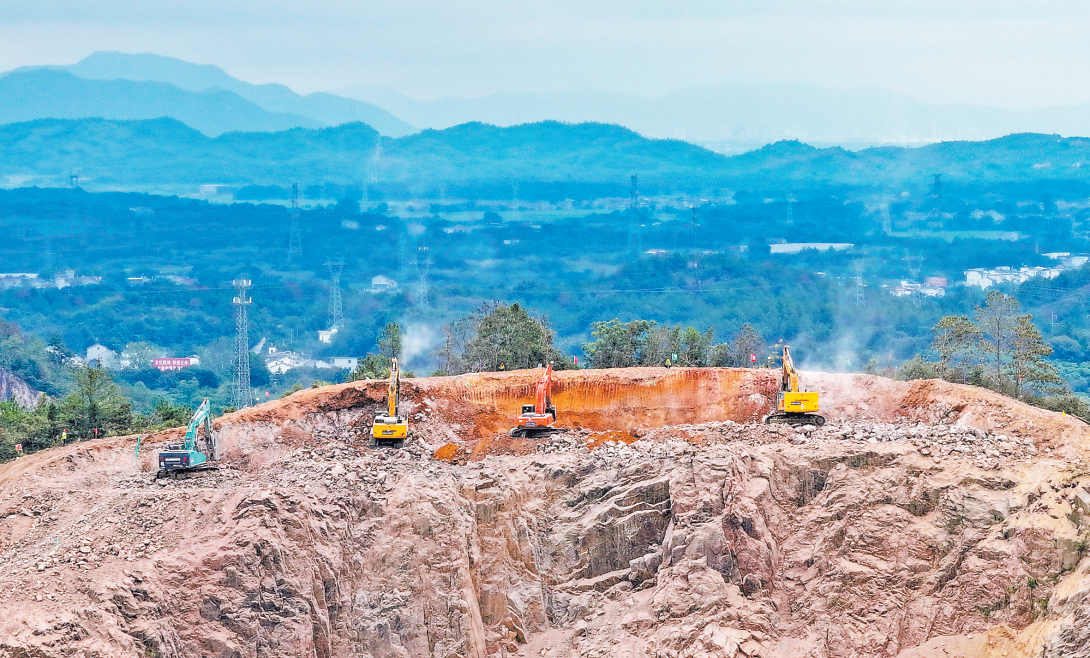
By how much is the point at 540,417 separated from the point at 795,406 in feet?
27.6

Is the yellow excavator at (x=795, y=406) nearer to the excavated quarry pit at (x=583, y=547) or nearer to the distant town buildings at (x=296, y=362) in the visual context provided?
the excavated quarry pit at (x=583, y=547)

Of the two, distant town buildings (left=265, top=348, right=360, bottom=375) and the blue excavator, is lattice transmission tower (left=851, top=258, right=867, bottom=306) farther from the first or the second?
the blue excavator

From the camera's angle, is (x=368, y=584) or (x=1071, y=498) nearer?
(x=1071, y=498)

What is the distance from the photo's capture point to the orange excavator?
1678 inches

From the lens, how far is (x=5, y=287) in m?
188

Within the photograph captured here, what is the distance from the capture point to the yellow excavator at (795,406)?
42938 millimetres

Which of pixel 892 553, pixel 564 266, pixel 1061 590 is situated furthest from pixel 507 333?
pixel 564 266

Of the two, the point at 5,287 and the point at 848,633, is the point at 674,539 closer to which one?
the point at 848,633

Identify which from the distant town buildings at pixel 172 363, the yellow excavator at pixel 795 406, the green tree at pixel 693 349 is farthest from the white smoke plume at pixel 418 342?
the yellow excavator at pixel 795 406

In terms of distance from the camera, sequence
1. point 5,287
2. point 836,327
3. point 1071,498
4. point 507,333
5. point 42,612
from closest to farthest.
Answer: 1. point 42,612
2. point 1071,498
3. point 507,333
4. point 836,327
5. point 5,287

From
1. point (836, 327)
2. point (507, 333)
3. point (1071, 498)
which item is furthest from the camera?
point (836, 327)

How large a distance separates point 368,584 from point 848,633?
13.0 metres

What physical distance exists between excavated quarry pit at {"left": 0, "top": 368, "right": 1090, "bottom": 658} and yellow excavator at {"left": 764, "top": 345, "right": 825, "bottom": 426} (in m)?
0.97

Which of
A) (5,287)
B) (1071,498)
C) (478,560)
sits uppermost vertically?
(1071,498)
